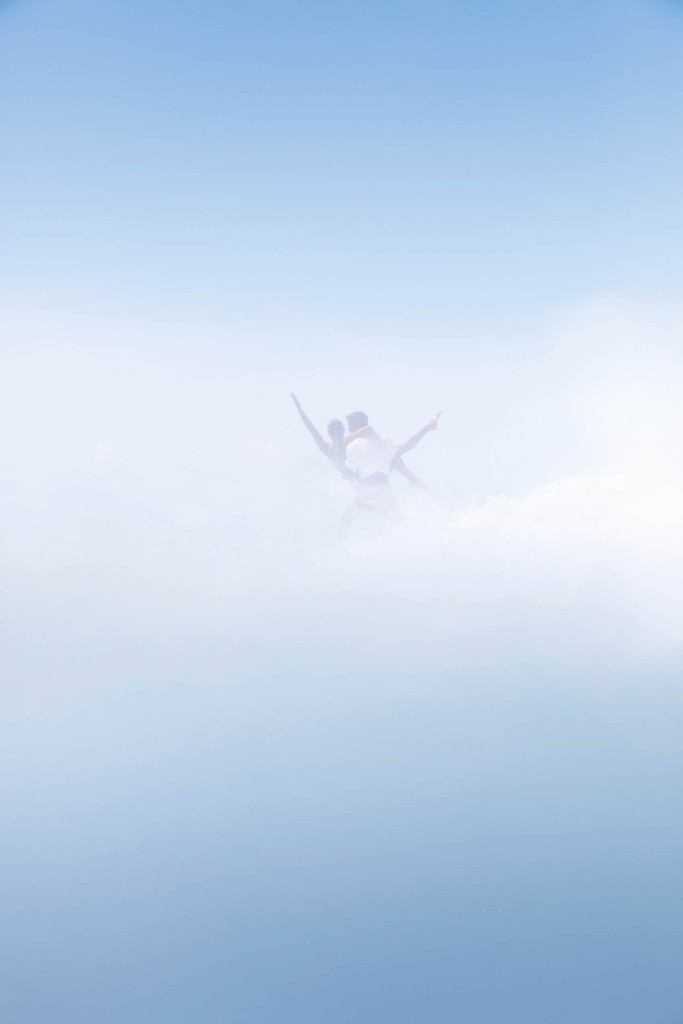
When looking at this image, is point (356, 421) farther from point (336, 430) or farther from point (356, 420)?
point (336, 430)

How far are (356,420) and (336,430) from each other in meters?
0.18

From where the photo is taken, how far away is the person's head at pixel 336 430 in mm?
5730

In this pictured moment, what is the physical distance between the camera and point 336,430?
575 cm

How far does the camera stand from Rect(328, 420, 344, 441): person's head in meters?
5.73

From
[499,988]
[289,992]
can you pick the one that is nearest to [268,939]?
[289,992]

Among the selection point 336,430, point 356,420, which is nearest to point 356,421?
point 356,420

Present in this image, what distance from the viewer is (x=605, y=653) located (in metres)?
3.80

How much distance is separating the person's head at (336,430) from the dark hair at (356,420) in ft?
0.22

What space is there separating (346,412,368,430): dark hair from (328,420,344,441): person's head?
0.07m

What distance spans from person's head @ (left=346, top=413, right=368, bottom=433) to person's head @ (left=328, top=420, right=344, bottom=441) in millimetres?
68

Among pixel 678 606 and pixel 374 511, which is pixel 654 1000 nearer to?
pixel 678 606

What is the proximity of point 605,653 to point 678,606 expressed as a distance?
0.67 m

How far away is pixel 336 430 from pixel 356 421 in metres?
0.18

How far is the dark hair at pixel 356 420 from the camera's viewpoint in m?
5.71
